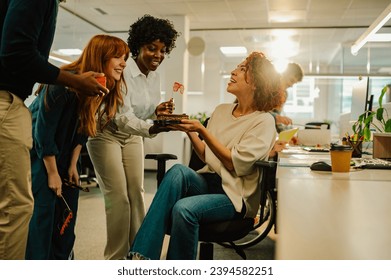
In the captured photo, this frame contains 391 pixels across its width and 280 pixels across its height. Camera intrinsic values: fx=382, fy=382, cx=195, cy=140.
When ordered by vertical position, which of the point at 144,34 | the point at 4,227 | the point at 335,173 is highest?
the point at 144,34

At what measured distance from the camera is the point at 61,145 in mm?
1447

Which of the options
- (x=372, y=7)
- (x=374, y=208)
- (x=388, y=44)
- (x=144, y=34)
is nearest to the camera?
(x=374, y=208)

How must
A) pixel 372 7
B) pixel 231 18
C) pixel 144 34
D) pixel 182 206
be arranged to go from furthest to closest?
pixel 231 18
pixel 372 7
pixel 144 34
pixel 182 206

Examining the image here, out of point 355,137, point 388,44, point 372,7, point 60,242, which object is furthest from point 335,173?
point 388,44

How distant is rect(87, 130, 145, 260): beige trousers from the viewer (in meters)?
1.72

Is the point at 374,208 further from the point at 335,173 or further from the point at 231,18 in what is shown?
the point at 231,18

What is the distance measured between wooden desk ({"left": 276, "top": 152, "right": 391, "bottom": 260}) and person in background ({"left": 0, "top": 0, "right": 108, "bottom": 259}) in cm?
65

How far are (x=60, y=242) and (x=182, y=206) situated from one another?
61 centimetres

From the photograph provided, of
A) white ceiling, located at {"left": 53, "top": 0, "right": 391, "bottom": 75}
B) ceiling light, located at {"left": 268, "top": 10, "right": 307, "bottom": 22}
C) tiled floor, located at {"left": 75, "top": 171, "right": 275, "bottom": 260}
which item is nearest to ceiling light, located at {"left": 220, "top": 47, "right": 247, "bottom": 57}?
white ceiling, located at {"left": 53, "top": 0, "right": 391, "bottom": 75}

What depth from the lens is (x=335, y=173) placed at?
4.25 ft

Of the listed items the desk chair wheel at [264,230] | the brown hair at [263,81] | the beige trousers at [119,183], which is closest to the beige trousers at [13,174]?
the beige trousers at [119,183]

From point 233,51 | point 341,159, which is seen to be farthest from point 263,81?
point 233,51

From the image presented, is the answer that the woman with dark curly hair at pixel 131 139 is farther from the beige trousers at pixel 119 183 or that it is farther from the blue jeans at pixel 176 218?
the blue jeans at pixel 176 218

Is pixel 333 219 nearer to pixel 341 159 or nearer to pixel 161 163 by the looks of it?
pixel 341 159
